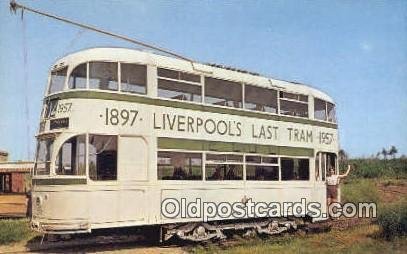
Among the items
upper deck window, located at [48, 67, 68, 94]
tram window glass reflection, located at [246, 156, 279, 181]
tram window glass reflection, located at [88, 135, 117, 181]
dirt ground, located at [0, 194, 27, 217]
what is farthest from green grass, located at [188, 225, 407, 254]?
dirt ground, located at [0, 194, 27, 217]

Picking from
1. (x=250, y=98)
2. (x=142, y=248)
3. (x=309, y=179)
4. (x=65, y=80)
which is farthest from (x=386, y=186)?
(x=65, y=80)

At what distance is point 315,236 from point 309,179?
5.11 feet

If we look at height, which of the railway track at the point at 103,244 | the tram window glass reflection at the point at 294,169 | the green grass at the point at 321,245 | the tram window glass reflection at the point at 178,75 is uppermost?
the tram window glass reflection at the point at 178,75

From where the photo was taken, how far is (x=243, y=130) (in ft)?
41.4

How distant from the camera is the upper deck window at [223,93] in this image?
1210cm

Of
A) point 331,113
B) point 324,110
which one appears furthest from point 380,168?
point 324,110

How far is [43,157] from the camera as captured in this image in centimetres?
1040

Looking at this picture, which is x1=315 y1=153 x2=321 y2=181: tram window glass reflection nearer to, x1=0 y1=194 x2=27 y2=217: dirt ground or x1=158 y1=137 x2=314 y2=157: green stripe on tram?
x1=158 y1=137 x2=314 y2=157: green stripe on tram

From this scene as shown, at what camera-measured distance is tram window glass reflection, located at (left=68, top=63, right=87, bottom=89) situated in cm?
1033

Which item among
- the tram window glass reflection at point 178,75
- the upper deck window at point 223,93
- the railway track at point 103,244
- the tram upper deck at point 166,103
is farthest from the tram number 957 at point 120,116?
the railway track at point 103,244

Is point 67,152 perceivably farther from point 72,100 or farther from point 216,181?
point 216,181

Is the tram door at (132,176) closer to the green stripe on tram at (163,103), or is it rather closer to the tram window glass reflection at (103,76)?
A: the green stripe on tram at (163,103)

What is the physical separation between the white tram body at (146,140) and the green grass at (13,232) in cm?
268

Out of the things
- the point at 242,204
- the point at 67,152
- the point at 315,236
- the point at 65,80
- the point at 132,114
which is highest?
the point at 65,80
